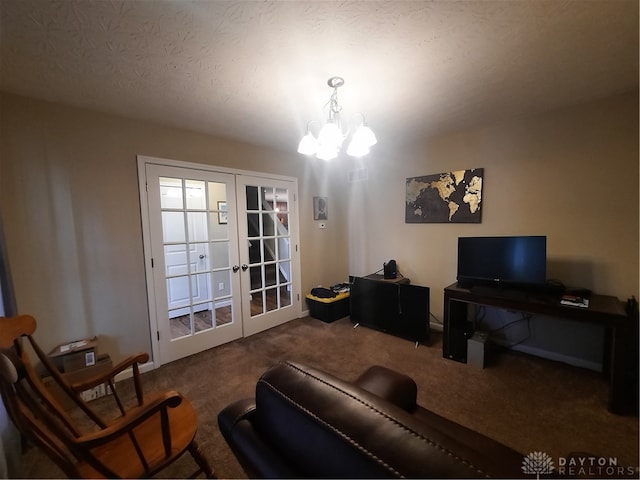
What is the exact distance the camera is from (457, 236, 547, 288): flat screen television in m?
2.20

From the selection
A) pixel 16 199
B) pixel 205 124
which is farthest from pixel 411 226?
pixel 16 199

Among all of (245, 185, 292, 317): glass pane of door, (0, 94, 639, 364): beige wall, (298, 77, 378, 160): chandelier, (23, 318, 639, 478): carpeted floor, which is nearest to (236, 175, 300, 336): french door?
(245, 185, 292, 317): glass pane of door

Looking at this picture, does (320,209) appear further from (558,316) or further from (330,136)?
(558,316)

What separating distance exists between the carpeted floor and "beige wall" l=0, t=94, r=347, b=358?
70 centimetres

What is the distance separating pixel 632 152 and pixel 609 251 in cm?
81

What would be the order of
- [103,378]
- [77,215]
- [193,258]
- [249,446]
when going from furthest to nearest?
[193,258] → [77,215] → [103,378] → [249,446]

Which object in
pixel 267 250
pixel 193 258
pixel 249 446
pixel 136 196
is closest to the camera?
pixel 249 446

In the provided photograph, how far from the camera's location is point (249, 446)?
0.69 m

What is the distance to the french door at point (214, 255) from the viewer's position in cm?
247

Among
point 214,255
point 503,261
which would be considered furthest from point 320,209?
point 503,261

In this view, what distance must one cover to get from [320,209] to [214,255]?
1.66m

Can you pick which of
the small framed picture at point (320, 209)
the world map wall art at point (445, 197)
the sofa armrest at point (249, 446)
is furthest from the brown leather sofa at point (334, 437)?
the small framed picture at point (320, 209)

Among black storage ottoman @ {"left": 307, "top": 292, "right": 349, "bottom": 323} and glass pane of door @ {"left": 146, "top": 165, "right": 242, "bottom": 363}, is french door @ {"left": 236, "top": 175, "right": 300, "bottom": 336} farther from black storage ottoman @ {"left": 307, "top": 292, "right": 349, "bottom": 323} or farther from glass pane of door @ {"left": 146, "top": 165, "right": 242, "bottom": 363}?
black storage ottoman @ {"left": 307, "top": 292, "right": 349, "bottom": 323}

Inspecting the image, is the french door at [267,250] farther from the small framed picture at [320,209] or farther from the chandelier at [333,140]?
the chandelier at [333,140]
